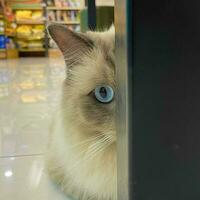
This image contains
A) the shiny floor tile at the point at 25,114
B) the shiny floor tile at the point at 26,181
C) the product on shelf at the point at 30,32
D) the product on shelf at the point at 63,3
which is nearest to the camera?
the shiny floor tile at the point at 26,181

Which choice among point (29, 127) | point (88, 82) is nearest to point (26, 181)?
point (88, 82)


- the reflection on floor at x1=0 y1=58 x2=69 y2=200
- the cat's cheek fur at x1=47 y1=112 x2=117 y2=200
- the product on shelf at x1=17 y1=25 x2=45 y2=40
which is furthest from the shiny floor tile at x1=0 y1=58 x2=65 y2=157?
the product on shelf at x1=17 y1=25 x2=45 y2=40

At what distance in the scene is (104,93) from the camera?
2.12 ft

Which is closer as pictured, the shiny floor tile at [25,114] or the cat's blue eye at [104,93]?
the cat's blue eye at [104,93]

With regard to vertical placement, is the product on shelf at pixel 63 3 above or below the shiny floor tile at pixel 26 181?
above

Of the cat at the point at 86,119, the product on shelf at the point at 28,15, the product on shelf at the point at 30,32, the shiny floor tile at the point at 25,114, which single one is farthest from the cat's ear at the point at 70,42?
the product on shelf at the point at 28,15

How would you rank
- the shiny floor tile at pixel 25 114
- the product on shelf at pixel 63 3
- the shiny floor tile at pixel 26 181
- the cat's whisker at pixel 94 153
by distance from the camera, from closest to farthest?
the cat's whisker at pixel 94 153 → the shiny floor tile at pixel 26 181 → the shiny floor tile at pixel 25 114 → the product on shelf at pixel 63 3

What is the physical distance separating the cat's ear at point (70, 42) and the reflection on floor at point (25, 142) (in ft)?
1.02

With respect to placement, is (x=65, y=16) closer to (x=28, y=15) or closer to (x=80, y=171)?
(x=28, y=15)

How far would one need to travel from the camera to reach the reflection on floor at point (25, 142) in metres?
0.80

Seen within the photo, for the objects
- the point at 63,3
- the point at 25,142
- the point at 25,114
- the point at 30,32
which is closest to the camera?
the point at 25,142

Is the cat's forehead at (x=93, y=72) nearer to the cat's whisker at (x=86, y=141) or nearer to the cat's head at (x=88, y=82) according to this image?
the cat's head at (x=88, y=82)

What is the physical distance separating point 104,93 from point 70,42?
16 cm

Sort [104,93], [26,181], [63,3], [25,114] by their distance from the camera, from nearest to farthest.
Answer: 1. [104,93]
2. [26,181]
3. [25,114]
4. [63,3]
